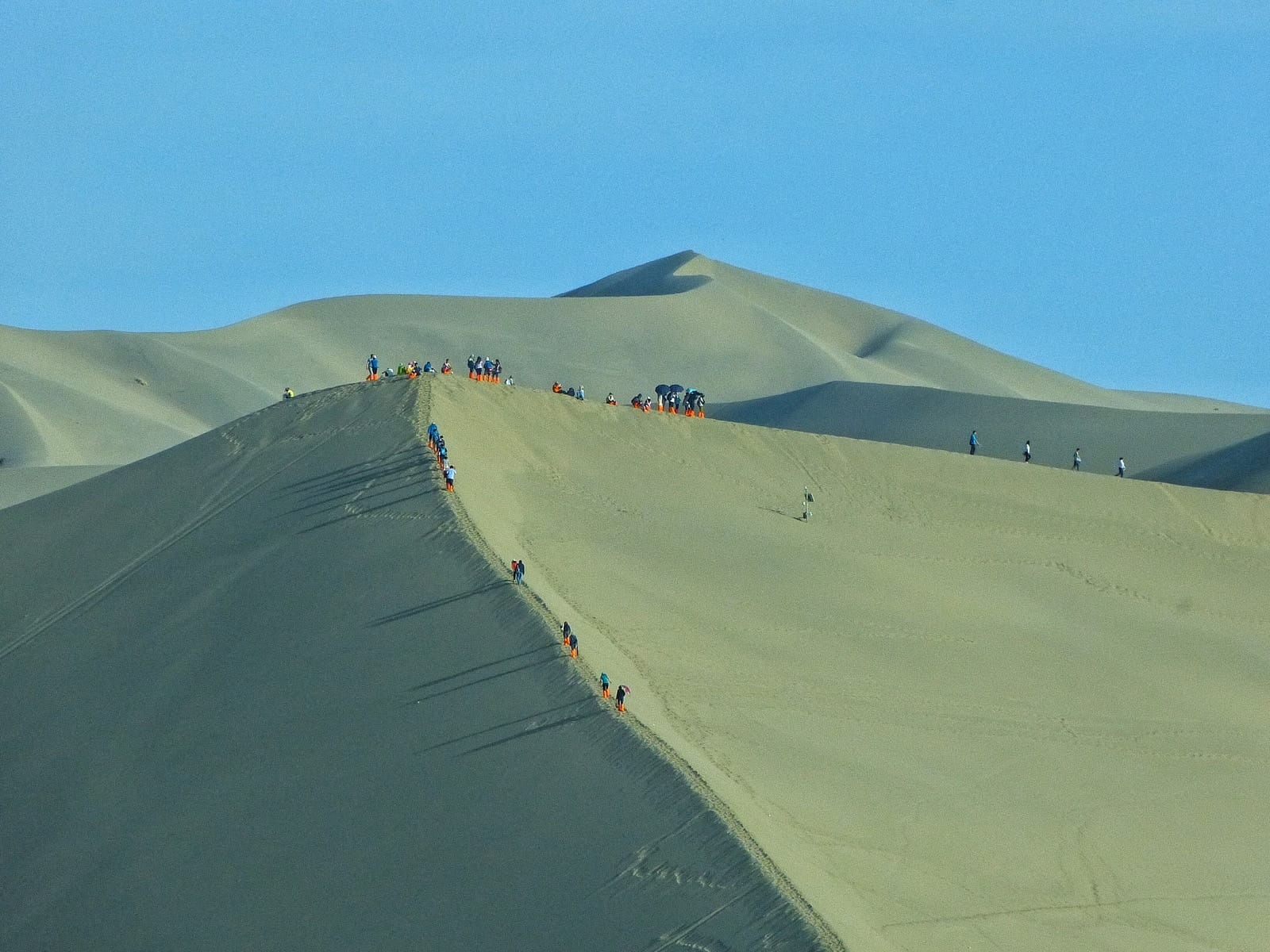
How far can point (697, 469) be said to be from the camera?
3422 centimetres

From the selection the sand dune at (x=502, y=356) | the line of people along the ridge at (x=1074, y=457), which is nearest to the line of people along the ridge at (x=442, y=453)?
the line of people along the ridge at (x=1074, y=457)

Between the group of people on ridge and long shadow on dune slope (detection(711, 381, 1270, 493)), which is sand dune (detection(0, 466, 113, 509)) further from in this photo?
long shadow on dune slope (detection(711, 381, 1270, 493))

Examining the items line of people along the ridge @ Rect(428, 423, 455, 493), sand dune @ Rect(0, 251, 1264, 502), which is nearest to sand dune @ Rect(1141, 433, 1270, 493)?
line of people along the ridge @ Rect(428, 423, 455, 493)

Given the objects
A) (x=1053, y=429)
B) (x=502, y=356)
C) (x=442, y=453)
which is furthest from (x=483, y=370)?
(x=502, y=356)

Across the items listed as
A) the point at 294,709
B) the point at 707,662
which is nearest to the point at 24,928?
the point at 294,709

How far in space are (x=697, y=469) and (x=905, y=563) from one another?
4.36 metres

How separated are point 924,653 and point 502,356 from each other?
57.5m

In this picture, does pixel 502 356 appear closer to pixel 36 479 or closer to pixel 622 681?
pixel 36 479

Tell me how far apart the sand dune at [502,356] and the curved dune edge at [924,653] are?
37879 mm

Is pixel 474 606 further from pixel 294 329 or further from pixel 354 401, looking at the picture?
pixel 294 329

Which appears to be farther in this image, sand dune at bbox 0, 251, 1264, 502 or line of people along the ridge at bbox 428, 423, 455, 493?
sand dune at bbox 0, 251, 1264, 502

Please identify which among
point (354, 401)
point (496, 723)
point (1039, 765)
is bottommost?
point (1039, 765)

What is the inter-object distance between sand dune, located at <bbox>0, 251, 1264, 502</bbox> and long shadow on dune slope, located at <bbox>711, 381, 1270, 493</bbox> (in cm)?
1161

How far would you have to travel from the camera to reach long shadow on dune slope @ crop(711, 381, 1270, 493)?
5144 cm
